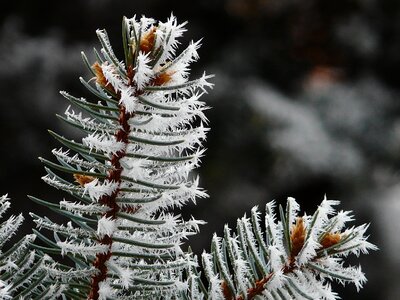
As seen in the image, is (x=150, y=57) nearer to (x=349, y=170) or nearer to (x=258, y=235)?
(x=258, y=235)

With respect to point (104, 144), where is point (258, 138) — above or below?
above

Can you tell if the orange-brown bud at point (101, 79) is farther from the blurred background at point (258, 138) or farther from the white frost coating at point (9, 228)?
the blurred background at point (258, 138)

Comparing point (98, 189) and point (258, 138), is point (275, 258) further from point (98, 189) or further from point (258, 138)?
point (258, 138)

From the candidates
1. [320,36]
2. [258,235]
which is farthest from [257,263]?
[320,36]

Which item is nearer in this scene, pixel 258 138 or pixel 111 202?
pixel 111 202

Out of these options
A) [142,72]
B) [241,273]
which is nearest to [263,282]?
[241,273]
